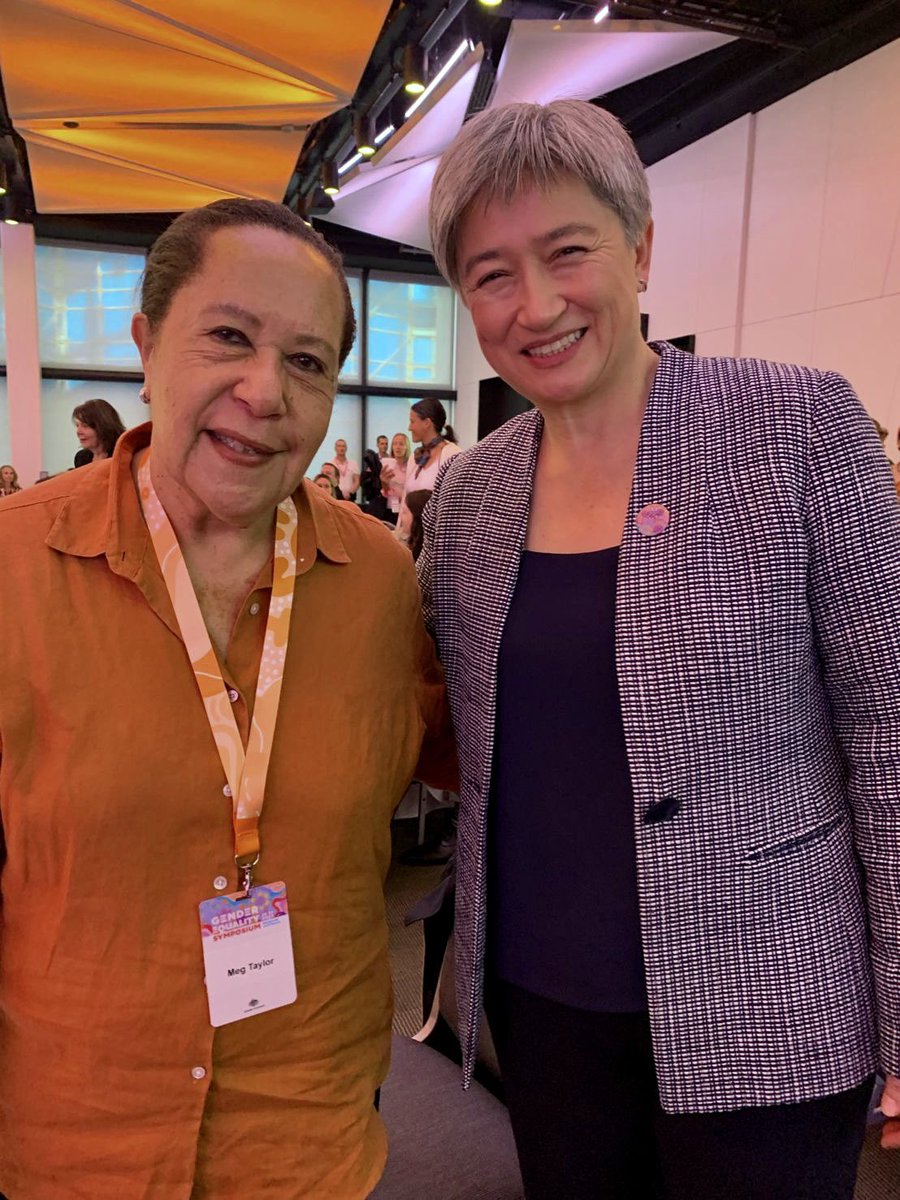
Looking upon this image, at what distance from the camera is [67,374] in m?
12.2

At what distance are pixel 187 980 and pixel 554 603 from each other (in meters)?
0.66

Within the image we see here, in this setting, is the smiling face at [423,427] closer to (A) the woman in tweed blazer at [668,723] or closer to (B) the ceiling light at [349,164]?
(B) the ceiling light at [349,164]

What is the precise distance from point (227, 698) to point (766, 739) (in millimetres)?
668

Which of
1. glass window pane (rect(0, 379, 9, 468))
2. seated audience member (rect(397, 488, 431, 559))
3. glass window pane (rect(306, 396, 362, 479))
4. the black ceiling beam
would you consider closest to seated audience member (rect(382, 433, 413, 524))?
the black ceiling beam

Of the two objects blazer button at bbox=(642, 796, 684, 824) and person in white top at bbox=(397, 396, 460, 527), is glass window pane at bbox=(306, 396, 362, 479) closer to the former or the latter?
person in white top at bbox=(397, 396, 460, 527)

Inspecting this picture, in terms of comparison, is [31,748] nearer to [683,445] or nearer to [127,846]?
[127,846]

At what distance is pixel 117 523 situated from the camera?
1051 millimetres

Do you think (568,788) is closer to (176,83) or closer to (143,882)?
(143,882)

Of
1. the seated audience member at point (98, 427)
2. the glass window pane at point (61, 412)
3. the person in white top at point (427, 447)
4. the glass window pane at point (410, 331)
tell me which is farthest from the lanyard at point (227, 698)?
the glass window pane at point (410, 331)

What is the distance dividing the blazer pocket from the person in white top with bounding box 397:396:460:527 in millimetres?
4563

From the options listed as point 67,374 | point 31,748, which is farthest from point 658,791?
point 67,374

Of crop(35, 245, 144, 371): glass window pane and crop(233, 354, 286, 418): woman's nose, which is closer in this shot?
crop(233, 354, 286, 418): woman's nose

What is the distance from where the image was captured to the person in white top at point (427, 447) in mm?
5633

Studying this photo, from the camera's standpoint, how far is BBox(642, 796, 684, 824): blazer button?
1.04 m
